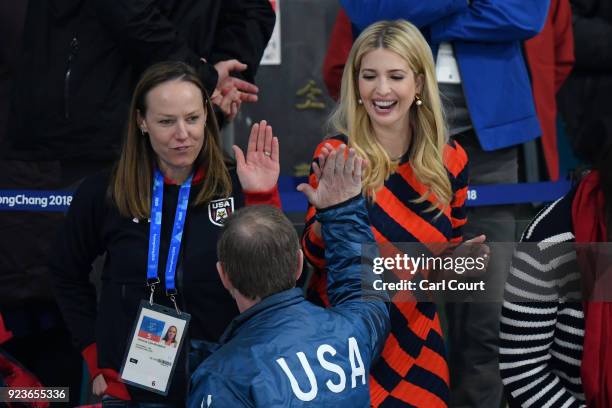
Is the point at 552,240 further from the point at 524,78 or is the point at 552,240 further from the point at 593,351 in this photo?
the point at 524,78

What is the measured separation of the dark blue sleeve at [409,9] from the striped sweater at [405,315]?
905 millimetres

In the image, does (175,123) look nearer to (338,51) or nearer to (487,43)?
(338,51)

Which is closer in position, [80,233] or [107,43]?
[80,233]

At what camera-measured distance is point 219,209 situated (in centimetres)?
347

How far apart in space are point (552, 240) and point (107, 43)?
7.00 feet

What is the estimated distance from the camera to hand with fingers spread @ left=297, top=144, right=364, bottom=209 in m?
2.91

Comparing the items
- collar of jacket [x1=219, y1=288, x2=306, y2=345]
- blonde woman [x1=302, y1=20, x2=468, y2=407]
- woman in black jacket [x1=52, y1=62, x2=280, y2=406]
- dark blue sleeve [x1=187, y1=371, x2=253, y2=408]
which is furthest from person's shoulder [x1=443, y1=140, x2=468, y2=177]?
dark blue sleeve [x1=187, y1=371, x2=253, y2=408]

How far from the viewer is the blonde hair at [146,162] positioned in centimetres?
348

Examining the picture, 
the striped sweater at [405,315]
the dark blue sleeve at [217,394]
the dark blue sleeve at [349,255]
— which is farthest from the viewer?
the striped sweater at [405,315]

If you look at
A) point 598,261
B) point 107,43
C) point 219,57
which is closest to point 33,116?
point 107,43

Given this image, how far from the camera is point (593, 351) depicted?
Result: 109 inches
